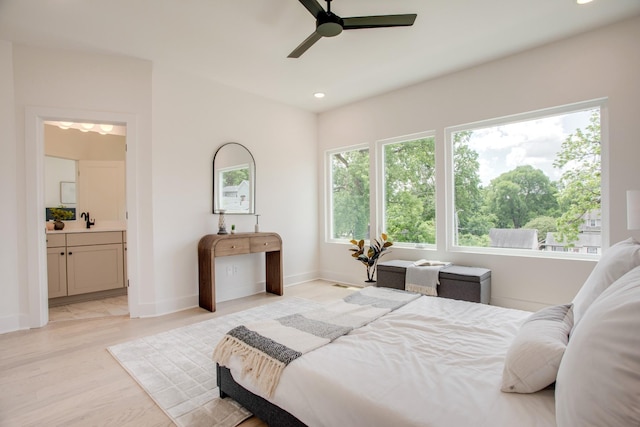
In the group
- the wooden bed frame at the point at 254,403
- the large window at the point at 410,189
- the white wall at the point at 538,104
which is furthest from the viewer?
the large window at the point at 410,189

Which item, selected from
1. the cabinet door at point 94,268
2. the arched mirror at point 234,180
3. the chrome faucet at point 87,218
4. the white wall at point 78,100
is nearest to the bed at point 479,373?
the white wall at point 78,100

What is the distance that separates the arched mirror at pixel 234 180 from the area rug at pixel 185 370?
1.53 m

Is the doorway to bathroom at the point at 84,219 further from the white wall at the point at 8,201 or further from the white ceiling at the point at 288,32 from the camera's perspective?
the white ceiling at the point at 288,32

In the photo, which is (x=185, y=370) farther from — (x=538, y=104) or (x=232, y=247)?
(x=538, y=104)

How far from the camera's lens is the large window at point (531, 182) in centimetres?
320

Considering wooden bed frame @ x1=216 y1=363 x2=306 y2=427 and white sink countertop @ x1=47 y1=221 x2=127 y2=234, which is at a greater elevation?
white sink countertop @ x1=47 y1=221 x2=127 y2=234

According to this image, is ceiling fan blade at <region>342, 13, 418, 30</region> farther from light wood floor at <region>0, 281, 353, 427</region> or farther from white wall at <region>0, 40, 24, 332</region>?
white wall at <region>0, 40, 24, 332</region>

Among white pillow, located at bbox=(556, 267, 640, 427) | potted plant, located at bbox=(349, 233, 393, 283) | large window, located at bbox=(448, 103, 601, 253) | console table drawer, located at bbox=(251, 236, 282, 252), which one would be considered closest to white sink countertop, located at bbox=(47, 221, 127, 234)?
console table drawer, located at bbox=(251, 236, 282, 252)

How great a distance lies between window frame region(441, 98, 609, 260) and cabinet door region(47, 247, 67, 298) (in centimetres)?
489

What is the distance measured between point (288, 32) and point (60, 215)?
4103 mm

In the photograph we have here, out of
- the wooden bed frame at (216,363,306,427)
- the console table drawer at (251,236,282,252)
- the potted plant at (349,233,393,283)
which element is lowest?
the wooden bed frame at (216,363,306,427)

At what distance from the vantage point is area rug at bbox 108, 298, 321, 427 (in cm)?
182

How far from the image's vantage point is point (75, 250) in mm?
4098

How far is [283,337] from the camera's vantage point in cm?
172
